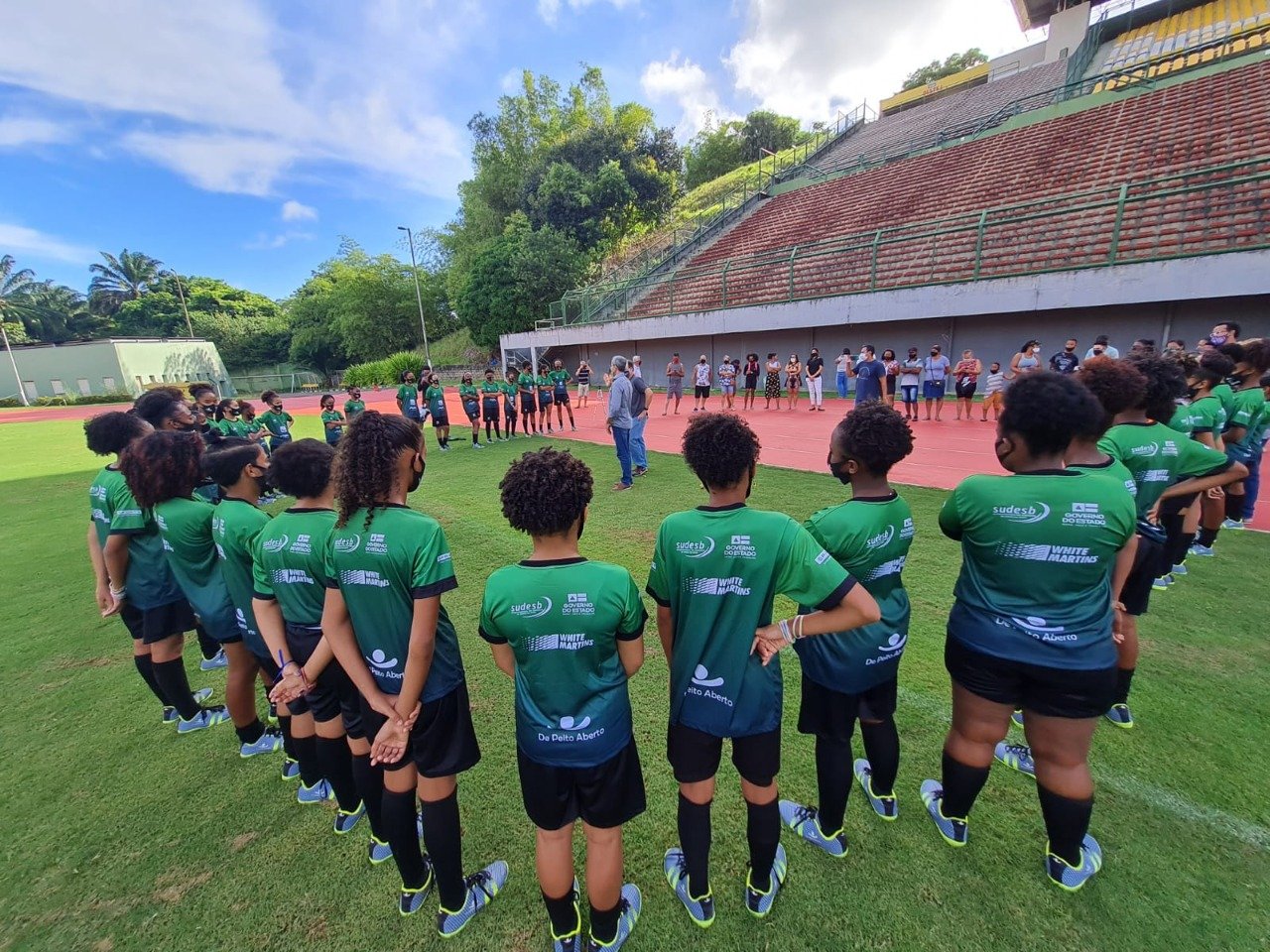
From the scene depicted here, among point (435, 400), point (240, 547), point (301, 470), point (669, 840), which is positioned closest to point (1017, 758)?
point (669, 840)

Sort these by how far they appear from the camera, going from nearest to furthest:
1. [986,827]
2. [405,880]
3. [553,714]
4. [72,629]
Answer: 1. [553,714]
2. [405,880]
3. [986,827]
4. [72,629]

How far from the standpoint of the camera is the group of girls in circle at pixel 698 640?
1.75m

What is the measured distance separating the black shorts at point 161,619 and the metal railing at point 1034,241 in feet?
55.8

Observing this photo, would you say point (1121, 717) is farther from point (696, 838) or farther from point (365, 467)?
point (365, 467)

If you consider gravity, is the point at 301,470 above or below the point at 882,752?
above

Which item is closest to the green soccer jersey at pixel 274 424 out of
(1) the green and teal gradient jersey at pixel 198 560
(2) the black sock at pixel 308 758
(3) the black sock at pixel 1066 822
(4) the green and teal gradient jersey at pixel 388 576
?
(1) the green and teal gradient jersey at pixel 198 560

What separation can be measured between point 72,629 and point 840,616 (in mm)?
6362

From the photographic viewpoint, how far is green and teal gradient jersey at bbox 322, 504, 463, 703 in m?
1.84

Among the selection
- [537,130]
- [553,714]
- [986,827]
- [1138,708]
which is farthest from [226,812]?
[537,130]

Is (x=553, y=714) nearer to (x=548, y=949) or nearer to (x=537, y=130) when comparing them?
(x=548, y=949)

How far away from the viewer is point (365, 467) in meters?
1.86

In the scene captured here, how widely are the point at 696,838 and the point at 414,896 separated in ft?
3.87

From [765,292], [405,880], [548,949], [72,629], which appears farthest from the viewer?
[765,292]

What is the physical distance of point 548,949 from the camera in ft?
6.53
